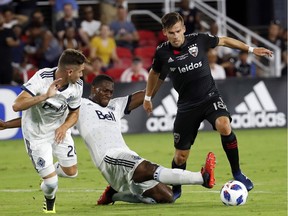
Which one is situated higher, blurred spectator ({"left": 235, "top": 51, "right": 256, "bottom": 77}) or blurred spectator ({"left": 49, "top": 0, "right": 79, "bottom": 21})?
blurred spectator ({"left": 49, "top": 0, "right": 79, "bottom": 21})

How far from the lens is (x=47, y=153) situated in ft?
34.8

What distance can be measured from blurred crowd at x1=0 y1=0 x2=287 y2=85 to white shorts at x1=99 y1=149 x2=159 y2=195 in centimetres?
1044

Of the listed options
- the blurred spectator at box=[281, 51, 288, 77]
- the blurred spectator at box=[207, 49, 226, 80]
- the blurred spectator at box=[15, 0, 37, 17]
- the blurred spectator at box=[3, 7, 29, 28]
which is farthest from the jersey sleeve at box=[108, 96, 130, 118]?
the blurred spectator at box=[281, 51, 288, 77]

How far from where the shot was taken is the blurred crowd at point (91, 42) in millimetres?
21922

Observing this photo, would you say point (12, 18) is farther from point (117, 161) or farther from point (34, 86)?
point (34, 86)

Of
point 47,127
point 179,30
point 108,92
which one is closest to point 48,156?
point 47,127

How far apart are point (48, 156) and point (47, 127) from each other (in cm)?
39

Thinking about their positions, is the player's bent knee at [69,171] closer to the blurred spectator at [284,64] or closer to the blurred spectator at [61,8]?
the blurred spectator at [61,8]

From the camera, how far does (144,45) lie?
24422 mm

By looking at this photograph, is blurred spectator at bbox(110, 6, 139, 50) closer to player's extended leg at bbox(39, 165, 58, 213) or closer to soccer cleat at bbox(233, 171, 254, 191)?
soccer cleat at bbox(233, 171, 254, 191)

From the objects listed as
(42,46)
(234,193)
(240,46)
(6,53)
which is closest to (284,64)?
(42,46)

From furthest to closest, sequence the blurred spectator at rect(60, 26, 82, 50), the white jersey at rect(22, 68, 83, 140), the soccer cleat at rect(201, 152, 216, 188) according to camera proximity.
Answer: the blurred spectator at rect(60, 26, 82, 50), the white jersey at rect(22, 68, 83, 140), the soccer cleat at rect(201, 152, 216, 188)

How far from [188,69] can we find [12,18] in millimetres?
11760

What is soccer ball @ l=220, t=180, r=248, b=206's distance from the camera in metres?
10.5
